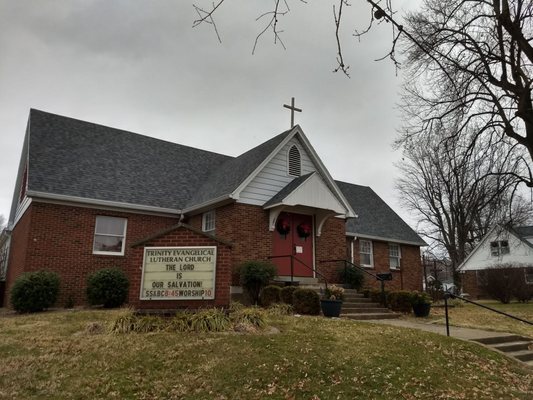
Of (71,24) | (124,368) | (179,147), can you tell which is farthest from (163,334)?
(179,147)

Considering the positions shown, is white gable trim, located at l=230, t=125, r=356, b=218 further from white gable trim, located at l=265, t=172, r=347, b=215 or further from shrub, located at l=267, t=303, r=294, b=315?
shrub, located at l=267, t=303, r=294, b=315

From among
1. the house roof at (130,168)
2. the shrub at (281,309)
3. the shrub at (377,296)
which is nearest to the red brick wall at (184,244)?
the shrub at (281,309)

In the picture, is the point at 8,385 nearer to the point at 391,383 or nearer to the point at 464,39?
the point at 391,383

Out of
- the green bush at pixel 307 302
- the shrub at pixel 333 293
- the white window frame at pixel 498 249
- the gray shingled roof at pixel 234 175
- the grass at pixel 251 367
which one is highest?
the gray shingled roof at pixel 234 175

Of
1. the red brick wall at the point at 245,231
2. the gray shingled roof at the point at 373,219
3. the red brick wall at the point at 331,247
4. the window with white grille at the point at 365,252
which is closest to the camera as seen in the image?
the red brick wall at the point at 245,231

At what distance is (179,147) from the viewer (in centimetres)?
2294

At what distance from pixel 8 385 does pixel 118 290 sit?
8237mm

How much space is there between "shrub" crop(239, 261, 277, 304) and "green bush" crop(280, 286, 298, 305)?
1052 millimetres

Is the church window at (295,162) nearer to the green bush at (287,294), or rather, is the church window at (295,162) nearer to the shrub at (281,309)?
the green bush at (287,294)

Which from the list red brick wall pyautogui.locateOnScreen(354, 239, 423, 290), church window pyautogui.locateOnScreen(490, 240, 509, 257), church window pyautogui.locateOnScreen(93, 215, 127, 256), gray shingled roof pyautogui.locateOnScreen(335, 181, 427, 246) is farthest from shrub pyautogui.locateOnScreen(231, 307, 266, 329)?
church window pyautogui.locateOnScreen(490, 240, 509, 257)

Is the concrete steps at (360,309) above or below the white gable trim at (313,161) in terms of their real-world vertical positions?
below

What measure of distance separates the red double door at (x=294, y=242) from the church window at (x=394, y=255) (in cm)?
862

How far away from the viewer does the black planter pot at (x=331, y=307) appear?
11898 mm

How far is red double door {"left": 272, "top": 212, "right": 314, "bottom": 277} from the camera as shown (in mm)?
16453
